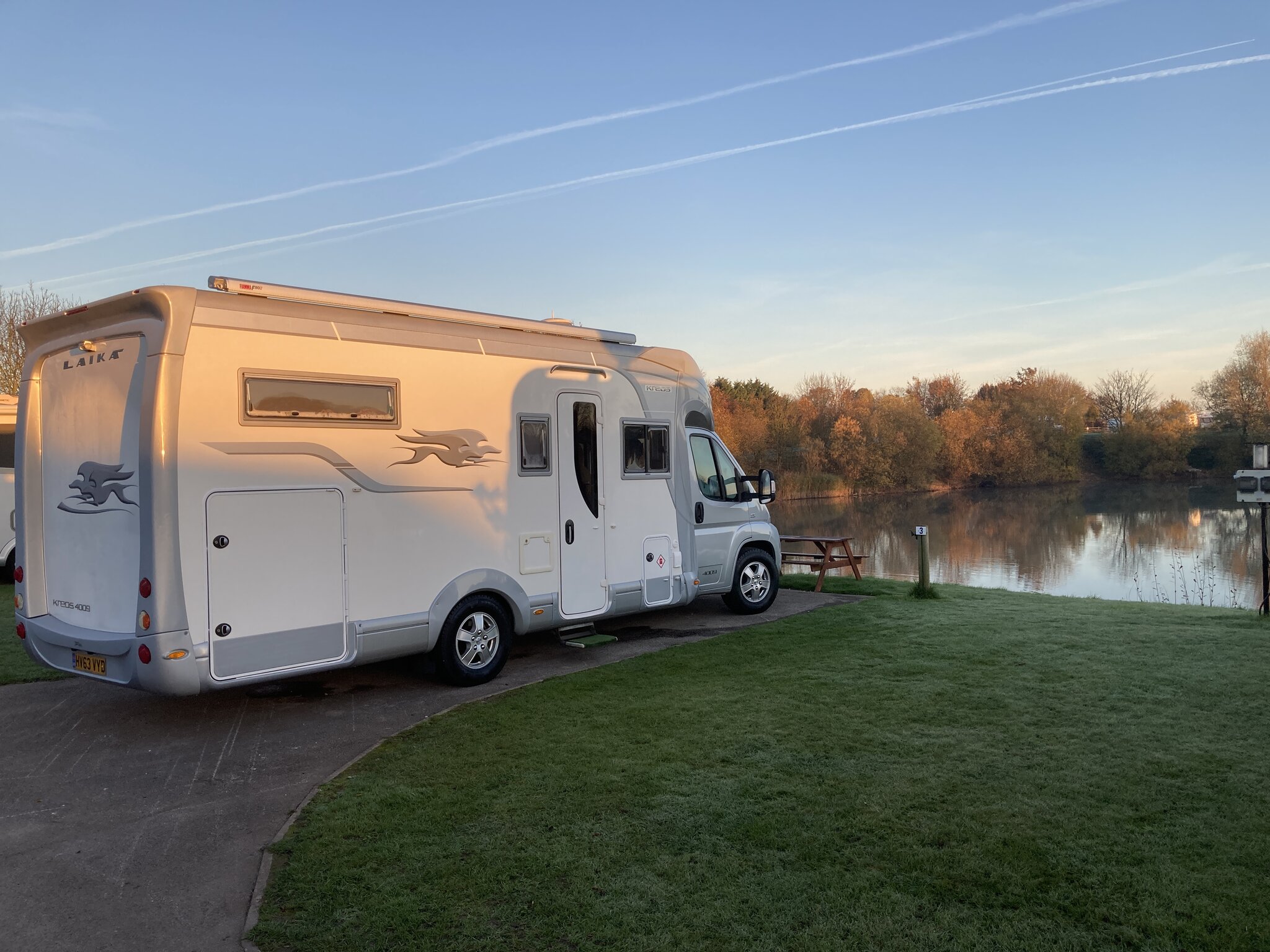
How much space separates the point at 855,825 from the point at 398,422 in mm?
4138

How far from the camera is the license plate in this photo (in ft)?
18.5

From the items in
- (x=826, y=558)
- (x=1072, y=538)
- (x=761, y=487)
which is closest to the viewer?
(x=761, y=487)

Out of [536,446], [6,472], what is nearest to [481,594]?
[536,446]

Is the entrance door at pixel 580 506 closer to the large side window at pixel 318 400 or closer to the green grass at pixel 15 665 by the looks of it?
the large side window at pixel 318 400

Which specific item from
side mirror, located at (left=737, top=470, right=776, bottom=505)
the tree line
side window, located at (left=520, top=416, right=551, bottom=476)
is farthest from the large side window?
the tree line

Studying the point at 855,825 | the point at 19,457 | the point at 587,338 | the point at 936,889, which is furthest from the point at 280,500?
the point at 936,889

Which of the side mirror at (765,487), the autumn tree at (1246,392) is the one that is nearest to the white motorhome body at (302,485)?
the side mirror at (765,487)

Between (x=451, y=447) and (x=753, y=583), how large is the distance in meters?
4.35

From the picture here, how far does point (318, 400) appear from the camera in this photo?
241 inches

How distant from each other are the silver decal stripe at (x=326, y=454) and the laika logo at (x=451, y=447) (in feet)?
0.61

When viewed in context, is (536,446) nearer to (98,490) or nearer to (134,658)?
(98,490)

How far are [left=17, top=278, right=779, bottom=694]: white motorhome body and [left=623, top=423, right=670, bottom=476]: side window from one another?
0.15 meters

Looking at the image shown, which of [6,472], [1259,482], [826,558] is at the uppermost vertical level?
[6,472]

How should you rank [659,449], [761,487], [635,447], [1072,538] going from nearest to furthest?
[635,447], [659,449], [761,487], [1072,538]
